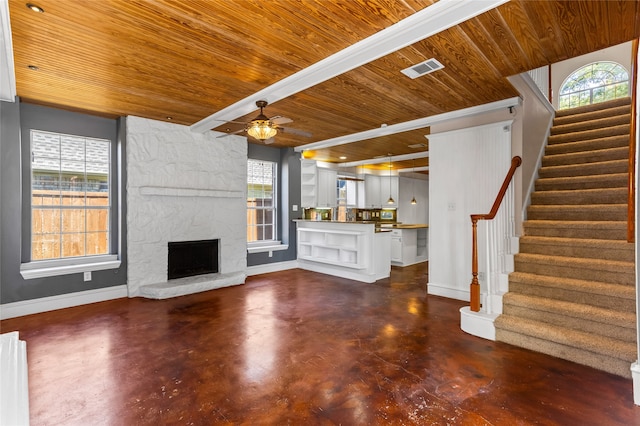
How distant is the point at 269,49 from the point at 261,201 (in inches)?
174

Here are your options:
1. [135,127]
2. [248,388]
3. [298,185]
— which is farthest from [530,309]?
[135,127]

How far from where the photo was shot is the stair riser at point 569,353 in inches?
98.6

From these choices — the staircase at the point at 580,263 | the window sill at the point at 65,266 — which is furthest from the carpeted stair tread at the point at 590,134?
the window sill at the point at 65,266

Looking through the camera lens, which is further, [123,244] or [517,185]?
[123,244]

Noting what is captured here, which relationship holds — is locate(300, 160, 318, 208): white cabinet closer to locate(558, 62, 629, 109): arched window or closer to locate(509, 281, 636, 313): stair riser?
locate(509, 281, 636, 313): stair riser

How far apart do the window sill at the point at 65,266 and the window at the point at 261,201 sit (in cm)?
261

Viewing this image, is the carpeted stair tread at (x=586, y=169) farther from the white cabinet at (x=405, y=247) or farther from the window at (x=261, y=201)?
the window at (x=261, y=201)

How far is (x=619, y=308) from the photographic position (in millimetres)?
2785

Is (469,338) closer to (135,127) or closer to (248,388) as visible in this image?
(248,388)

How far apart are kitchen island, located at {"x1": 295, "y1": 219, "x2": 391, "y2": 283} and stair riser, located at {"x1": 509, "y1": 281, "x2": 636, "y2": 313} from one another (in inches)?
104

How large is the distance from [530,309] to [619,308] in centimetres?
67

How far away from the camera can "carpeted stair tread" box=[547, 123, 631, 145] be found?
14.3 ft

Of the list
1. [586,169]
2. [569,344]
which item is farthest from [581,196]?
[569,344]

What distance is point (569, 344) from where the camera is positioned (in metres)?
2.75
